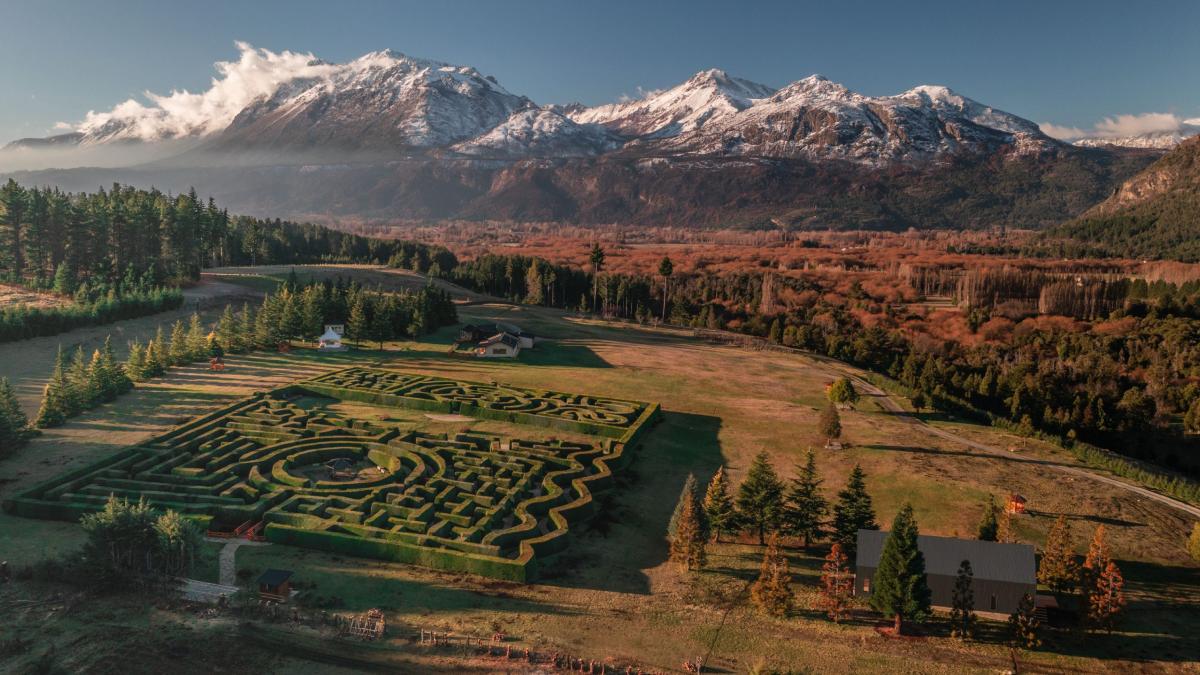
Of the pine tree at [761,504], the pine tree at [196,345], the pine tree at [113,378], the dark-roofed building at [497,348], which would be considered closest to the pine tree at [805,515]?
the pine tree at [761,504]

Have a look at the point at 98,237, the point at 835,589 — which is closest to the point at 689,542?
the point at 835,589

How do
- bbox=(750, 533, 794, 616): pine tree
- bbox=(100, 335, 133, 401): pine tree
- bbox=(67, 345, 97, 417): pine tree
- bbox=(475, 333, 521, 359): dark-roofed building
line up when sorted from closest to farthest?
1. bbox=(750, 533, 794, 616): pine tree
2. bbox=(67, 345, 97, 417): pine tree
3. bbox=(100, 335, 133, 401): pine tree
4. bbox=(475, 333, 521, 359): dark-roofed building

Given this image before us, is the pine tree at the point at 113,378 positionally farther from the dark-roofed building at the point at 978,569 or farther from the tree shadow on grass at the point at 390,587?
the dark-roofed building at the point at 978,569

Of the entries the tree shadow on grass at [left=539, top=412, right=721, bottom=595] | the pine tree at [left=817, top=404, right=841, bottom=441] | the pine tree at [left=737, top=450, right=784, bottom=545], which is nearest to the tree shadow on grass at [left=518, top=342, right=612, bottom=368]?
the tree shadow on grass at [left=539, top=412, right=721, bottom=595]

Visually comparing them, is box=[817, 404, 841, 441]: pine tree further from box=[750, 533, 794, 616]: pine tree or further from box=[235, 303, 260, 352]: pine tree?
box=[235, 303, 260, 352]: pine tree

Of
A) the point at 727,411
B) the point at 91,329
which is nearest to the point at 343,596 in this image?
the point at 727,411

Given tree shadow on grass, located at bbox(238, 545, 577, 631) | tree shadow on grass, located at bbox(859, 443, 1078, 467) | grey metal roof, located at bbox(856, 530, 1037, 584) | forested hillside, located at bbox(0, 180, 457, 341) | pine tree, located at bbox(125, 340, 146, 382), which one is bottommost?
tree shadow on grass, located at bbox(238, 545, 577, 631)

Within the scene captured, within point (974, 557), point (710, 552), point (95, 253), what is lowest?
point (710, 552)

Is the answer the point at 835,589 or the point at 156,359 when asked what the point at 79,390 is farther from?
the point at 835,589
